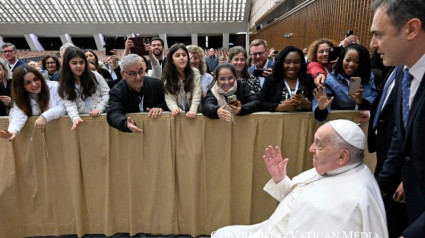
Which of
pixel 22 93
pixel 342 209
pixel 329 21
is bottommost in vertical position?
pixel 342 209

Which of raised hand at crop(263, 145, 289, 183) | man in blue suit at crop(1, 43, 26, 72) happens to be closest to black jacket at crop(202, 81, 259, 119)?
raised hand at crop(263, 145, 289, 183)

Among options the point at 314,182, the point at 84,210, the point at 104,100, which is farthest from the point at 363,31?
the point at 84,210

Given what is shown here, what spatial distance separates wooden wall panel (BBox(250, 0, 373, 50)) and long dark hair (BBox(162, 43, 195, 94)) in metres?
1.94

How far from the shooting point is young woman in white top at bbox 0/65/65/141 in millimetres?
2180

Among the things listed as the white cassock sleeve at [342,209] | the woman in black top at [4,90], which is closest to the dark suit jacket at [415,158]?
the white cassock sleeve at [342,209]

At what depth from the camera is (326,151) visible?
142 cm

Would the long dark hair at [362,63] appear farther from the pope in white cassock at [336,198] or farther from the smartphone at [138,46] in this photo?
the smartphone at [138,46]

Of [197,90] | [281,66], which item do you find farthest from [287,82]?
[197,90]

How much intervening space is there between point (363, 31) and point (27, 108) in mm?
5358

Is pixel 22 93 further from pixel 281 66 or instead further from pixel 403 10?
pixel 403 10

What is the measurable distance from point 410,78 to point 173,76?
190cm

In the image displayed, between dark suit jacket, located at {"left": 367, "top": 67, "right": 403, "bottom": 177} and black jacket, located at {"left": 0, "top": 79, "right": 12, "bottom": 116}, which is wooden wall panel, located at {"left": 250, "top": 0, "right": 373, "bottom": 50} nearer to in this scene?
dark suit jacket, located at {"left": 367, "top": 67, "right": 403, "bottom": 177}

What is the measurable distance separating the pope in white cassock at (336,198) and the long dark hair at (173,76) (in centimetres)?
145

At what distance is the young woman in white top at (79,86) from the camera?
2410mm
